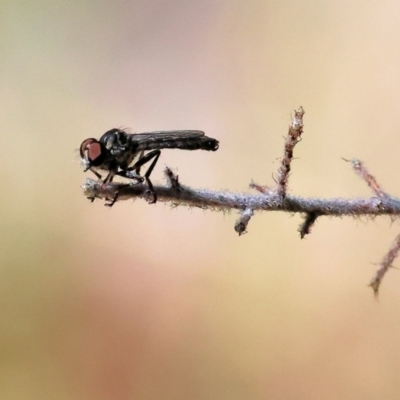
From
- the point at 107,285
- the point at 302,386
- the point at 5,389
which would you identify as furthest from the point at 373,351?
the point at 5,389

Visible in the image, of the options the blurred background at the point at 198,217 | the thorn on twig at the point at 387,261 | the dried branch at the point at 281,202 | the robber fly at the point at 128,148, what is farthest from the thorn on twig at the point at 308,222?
the blurred background at the point at 198,217

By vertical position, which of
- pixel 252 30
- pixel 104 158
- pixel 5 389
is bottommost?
pixel 5 389

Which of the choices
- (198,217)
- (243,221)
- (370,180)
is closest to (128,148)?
(243,221)

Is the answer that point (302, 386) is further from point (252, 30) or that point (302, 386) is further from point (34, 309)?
point (252, 30)

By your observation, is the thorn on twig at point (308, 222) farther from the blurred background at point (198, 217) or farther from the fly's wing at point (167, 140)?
the blurred background at point (198, 217)

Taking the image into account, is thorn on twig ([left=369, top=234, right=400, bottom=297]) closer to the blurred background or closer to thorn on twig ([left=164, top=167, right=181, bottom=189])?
thorn on twig ([left=164, top=167, right=181, bottom=189])

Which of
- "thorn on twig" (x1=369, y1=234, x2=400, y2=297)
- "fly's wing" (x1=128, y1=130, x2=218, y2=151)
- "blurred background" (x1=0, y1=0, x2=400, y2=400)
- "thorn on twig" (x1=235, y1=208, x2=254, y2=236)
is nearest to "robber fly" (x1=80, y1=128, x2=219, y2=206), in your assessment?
"fly's wing" (x1=128, y1=130, x2=218, y2=151)
